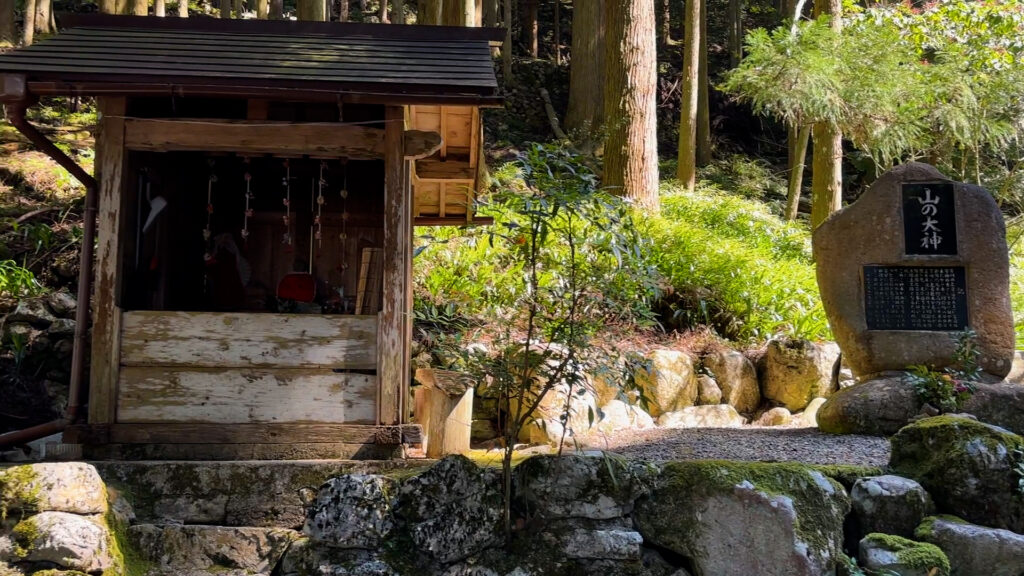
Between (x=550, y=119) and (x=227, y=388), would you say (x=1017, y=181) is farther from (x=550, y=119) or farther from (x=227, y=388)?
(x=227, y=388)

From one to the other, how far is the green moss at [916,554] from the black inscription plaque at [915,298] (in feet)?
10.4

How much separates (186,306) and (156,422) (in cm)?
287

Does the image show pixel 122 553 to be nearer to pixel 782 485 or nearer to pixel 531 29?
pixel 782 485

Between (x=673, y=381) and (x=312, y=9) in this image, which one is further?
(x=312, y=9)

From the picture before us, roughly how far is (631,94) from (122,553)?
9500 mm

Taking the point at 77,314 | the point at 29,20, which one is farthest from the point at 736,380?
the point at 29,20

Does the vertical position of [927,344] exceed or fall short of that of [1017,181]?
it falls short

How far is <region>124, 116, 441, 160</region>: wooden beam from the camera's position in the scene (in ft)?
18.0

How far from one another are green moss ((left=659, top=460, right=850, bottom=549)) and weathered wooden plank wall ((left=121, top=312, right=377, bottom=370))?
225cm

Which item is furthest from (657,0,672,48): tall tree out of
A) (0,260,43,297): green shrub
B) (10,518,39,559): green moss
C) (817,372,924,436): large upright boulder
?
(10,518,39,559): green moss

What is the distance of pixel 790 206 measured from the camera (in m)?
15.6

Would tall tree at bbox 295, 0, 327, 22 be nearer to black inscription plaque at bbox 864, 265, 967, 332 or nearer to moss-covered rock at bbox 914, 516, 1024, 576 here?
black inscription plaque at bbox 864, 265, 967, 332

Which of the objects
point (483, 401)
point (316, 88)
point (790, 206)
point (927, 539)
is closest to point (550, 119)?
point (790, 206)

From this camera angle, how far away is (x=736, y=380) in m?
9.09
